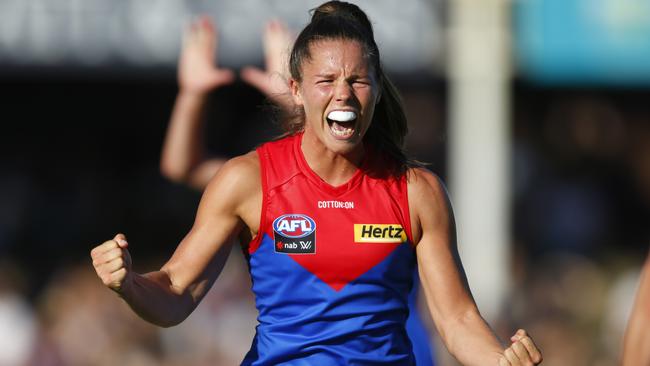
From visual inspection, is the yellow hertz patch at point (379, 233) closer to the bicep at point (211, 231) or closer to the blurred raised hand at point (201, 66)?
the bicep at point (211, 231)

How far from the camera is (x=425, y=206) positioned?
16.4 ft

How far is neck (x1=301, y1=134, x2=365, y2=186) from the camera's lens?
16.6ft

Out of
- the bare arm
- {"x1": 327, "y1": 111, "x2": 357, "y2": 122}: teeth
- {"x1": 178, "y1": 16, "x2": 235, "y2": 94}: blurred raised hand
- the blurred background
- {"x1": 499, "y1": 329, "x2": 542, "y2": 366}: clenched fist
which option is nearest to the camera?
{"x1": 499, "y1": 329, "x2": 542, "y2": 366}: clenched fist

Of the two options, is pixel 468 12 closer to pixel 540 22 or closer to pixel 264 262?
pixel 540 22

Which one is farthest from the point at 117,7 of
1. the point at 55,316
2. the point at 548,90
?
the point at 548,90

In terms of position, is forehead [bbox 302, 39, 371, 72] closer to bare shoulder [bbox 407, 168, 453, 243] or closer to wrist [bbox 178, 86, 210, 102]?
Answer: bare shoulder [bbox 407, 168, 453, 243]

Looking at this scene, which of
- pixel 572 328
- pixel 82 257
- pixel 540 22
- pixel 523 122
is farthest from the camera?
pixel 523 122

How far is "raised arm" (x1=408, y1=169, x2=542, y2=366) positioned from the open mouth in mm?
334

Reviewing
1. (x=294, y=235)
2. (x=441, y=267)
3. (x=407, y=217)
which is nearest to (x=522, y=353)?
(x=441, y=267)

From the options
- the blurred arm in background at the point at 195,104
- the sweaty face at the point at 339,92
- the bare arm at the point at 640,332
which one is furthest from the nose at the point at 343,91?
the blurred arm in background at the point at 195,104

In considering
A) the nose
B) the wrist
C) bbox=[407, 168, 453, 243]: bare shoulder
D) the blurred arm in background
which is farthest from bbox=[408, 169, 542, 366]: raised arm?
the wrist

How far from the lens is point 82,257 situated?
1425cm

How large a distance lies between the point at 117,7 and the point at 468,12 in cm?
299

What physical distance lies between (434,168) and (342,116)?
10.4m
